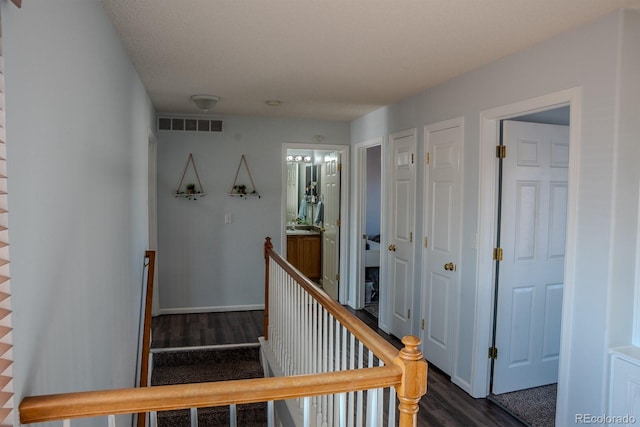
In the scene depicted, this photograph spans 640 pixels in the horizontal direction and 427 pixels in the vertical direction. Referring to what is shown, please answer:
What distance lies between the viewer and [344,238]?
5695 mm

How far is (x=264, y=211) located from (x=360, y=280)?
1468mm

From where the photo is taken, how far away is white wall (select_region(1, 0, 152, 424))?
3.66ft

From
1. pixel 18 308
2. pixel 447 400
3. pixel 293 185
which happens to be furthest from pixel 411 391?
pixel 293 185

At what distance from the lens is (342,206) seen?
5723mm

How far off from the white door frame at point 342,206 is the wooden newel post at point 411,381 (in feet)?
13.7

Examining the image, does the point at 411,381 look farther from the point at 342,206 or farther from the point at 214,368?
the point at 342,206

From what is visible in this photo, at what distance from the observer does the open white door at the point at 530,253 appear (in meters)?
3.17

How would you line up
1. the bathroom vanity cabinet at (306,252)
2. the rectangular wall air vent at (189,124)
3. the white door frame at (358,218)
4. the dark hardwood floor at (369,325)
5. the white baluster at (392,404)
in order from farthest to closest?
the bathroom vanity cabinet at (306,252) → the white door frame at (358,218) → the rectangular wall air vent at (189,124) → the dark hardwood floor at (369,325) → the white baluster at (392,404)

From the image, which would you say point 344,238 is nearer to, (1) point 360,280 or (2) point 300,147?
(1) point 360,280

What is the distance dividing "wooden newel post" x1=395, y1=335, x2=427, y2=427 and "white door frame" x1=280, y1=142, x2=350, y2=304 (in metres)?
4.17

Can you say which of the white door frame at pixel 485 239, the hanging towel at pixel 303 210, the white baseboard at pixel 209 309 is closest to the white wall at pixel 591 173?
the white door frame at pixel 485 239

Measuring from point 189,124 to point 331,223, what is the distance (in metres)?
2.23

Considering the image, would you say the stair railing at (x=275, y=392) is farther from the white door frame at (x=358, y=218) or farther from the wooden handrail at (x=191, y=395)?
the white door frame at (x=358, y=218)

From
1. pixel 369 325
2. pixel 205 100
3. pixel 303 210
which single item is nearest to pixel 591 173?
pixel 369 325
